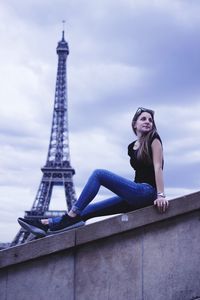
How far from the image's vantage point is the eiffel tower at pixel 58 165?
55469 mm

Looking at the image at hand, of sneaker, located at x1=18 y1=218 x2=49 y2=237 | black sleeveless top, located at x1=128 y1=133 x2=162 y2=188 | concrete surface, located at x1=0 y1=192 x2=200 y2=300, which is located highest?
black sleeveless top, located at x1=128 y1=133 x2=162 y2=188

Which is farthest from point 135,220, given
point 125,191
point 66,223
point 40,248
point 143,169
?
point 40,248

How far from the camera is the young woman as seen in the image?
229 inches

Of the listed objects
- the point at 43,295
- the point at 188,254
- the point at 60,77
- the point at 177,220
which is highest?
the point at 60,77

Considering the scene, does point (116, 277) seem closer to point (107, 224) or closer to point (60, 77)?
point (107, 224)

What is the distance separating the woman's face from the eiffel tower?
42707 millimetres

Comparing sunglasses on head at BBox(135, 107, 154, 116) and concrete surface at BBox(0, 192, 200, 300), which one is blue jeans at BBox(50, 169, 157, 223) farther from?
sunglasses on head at BBox(135, 107, 154, 116)

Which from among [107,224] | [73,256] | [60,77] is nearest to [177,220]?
[107,224]

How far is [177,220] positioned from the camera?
229 inches

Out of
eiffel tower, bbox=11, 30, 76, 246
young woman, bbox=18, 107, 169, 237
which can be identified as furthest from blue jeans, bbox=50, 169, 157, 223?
eiffel tower, bbox=11, 30, 76, 246

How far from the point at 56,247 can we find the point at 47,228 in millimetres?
248

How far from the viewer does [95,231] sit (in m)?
5.89

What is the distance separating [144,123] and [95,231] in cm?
140

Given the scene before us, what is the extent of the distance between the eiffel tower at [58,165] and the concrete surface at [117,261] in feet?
139
